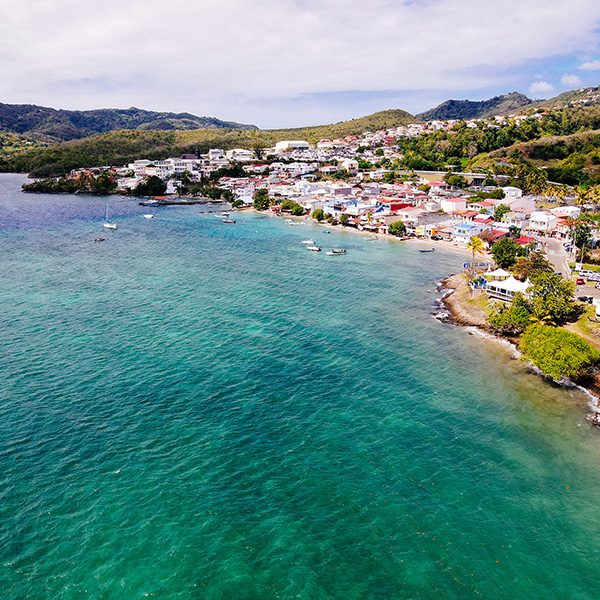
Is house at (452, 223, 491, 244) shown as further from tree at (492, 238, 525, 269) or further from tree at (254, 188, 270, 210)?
tree at (254, 188, 270, 210)

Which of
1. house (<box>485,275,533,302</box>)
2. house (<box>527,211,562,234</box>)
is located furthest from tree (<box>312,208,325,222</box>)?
house (<box>485,275,533,302</box>)

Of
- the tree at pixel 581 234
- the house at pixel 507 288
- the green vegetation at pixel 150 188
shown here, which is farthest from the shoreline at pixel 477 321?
the green vegetation at pixel 150 188

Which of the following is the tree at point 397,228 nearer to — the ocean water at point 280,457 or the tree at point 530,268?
the tree at point 530,268

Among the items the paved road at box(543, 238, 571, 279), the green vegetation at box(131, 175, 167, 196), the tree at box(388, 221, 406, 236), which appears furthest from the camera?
the green vegetation at box(131, 175, 167, 196)

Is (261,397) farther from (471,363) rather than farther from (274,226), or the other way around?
(274,226)

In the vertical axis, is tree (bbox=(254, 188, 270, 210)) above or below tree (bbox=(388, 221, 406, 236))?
above

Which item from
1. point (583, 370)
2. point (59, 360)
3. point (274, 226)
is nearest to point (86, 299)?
point (59, 360)
